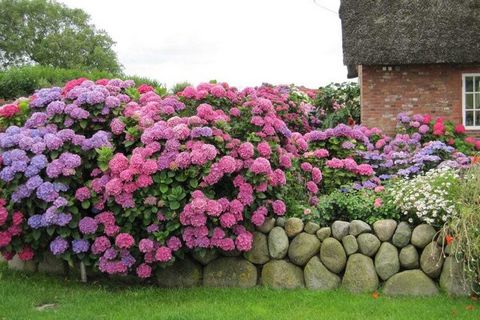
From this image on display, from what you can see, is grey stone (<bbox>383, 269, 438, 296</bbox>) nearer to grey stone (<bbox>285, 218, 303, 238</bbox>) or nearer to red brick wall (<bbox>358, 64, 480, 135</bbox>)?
grey stone (<bbox>285, 218, 303, 238</bbox>)

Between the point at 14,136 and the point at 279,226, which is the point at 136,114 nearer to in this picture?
the point at 14,136

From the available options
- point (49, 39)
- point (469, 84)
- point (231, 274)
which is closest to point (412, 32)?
point (469, 84)

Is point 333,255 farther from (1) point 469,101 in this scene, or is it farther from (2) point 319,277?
(1) point 469,101

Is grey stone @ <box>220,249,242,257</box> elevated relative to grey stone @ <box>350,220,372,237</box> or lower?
lower

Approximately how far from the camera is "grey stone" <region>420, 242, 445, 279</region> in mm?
6379

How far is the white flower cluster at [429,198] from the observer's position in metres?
6.52

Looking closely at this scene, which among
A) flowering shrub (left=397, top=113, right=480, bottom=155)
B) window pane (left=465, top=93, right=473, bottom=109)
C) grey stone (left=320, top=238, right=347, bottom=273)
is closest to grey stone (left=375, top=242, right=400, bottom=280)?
grey stone (left=320, top=238, right=347, bottom=273)

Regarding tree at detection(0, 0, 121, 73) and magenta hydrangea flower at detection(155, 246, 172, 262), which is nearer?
magenta hydrangea flower at detection(155, 246, 172, 262)

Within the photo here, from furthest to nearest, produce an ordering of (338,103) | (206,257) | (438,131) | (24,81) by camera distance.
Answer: (24,81) < (338,103) < (438,131) < (206,257)

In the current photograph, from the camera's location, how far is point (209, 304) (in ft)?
20.2

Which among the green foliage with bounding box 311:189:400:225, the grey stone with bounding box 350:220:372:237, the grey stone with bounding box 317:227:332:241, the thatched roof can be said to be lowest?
the grey stone with bounding box 317:227:332:241

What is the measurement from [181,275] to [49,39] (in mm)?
40420

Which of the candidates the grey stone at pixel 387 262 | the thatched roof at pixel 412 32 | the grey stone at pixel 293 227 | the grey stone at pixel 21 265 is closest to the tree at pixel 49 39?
the thatched roof at pixel 412 32

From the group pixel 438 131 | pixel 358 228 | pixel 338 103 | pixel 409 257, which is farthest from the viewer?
pixel 338 103
